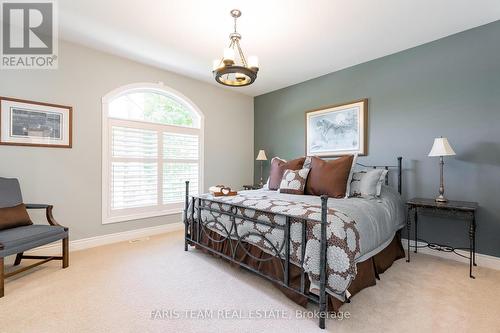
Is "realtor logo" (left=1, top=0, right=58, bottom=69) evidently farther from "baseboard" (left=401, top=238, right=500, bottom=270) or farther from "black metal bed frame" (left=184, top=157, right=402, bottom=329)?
"baseboard" (left=401, top=238, right=500, bottom=270)

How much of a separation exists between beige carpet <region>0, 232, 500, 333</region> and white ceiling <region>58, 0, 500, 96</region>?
9.00 ft

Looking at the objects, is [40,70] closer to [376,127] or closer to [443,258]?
[376,127]

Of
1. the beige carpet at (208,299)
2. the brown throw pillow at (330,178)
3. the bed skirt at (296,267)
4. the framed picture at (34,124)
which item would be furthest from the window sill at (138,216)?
the brown throw pillow at (330,178)

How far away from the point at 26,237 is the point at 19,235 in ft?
0.23

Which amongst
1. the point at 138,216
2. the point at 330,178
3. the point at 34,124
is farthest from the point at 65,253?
the point at 330,178

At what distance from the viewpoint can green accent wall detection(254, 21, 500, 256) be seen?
2598mm

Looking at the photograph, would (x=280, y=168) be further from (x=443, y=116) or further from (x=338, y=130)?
(x=443, y=116)

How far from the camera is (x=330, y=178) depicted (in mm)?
2795

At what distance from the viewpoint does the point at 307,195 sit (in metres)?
2.92

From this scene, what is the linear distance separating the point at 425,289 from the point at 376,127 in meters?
2.21

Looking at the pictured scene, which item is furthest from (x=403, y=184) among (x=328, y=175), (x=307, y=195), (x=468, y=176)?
(x=307, y=195)

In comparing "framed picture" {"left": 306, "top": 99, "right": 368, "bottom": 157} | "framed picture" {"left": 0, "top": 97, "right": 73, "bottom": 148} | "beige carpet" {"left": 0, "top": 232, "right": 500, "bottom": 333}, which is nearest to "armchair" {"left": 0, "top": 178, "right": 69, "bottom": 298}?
"beige carpet" {"left": 0, "top": 232, "right": 500, "bottom": 333}

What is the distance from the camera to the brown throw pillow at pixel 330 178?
8.96 ft

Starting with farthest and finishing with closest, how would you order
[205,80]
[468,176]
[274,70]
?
[205,80] → [274,70] → [468,176]
